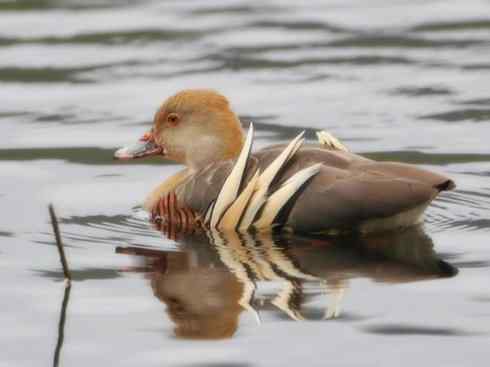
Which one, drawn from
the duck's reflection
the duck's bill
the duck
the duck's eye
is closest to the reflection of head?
the duck's reflection

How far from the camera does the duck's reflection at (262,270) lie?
347 inches

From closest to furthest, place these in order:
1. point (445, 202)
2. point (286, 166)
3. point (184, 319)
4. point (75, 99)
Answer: point (184, 319)
point (286, 166)
point (445, 202)
point (75, 99)

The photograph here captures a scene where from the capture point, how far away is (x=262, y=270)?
977 cm

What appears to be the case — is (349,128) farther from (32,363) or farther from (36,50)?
(32,363)

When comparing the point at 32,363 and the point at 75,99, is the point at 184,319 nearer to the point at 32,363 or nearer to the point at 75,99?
the point at 32,363

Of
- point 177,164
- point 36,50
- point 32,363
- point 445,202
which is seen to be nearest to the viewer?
point 32,363

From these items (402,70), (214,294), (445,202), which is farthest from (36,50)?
(214,294)

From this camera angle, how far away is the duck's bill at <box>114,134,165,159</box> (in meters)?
11.9

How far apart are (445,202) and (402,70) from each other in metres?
4.04

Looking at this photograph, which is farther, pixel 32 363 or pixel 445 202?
pixel 445 202

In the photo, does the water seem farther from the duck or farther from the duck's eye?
the duck's eye

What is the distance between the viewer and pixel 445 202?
11.6 meters

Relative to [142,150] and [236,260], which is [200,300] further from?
[142,150]

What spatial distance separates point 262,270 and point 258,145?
3512 mm
